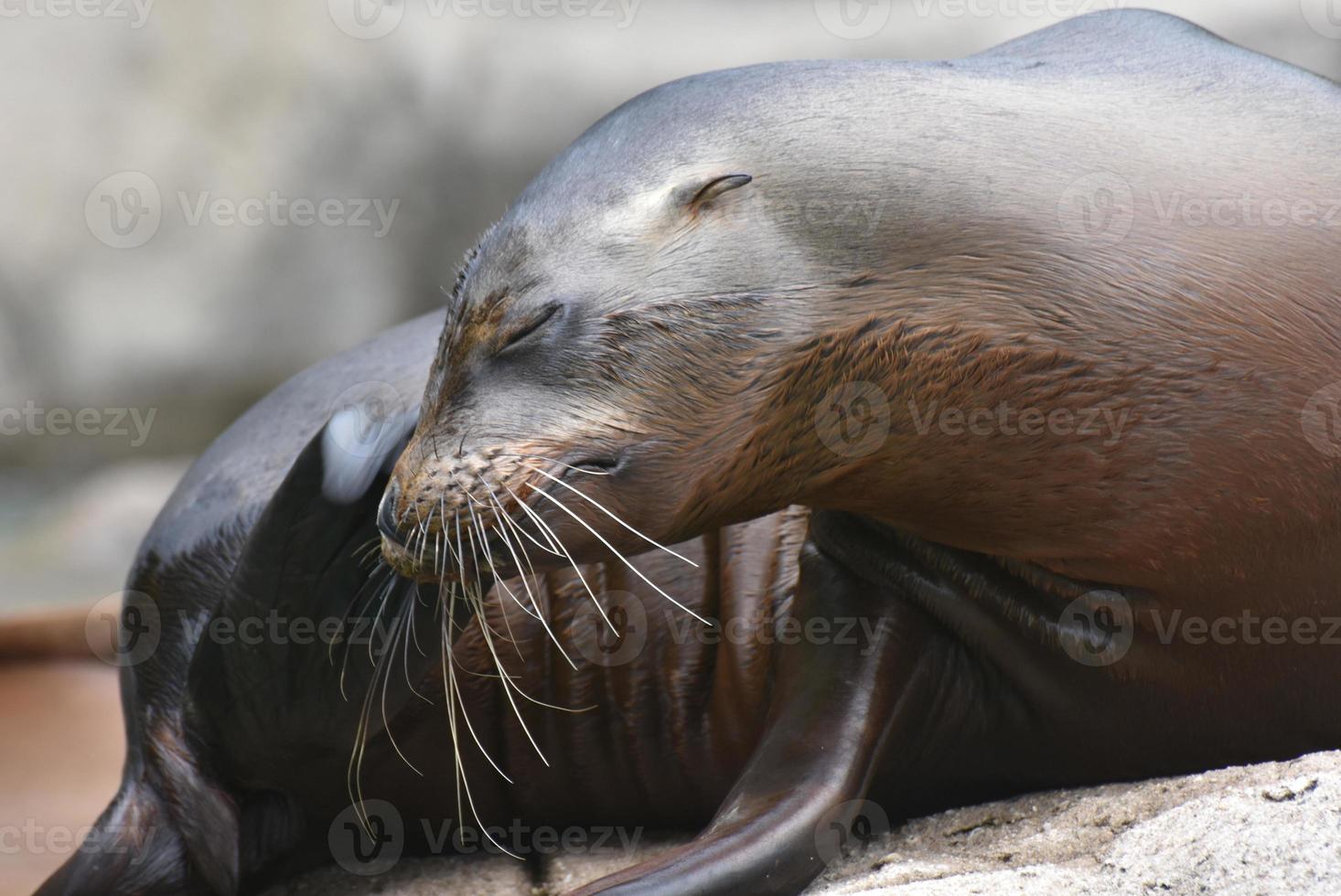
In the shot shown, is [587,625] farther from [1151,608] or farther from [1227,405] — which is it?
[1227,405]

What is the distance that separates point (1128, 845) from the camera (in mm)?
2453

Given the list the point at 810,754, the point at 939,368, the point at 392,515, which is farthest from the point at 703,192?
the point at 810,754

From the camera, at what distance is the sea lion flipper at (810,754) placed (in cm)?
266

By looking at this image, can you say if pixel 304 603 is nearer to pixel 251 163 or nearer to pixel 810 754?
pixel 810 754

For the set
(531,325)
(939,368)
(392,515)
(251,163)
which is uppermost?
(251,163)

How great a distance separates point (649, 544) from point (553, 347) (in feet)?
1.16

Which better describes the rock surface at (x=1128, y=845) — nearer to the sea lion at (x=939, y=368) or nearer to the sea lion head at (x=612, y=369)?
the sea lion at (x=939, y=368)

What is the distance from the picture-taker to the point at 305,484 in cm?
313

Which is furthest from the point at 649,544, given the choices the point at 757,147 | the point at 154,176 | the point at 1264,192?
the point at 154,176

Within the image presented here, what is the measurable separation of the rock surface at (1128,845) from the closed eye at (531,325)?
3.28 feet

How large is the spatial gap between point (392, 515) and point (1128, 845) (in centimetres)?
123

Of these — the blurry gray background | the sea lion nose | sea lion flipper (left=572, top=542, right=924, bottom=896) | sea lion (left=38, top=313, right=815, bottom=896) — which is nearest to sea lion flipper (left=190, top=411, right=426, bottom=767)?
sea lion (left=38, top=313, right=815, bottom=896)

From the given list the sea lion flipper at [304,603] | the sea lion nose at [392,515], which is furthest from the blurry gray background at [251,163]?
the sea lion nose at [392,515]

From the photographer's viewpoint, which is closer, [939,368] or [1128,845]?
[1128,845]
